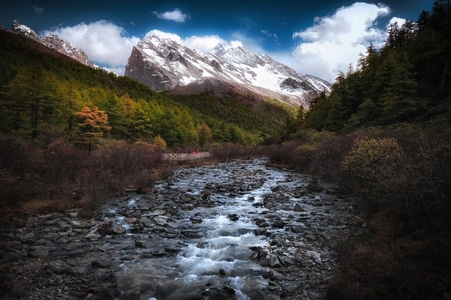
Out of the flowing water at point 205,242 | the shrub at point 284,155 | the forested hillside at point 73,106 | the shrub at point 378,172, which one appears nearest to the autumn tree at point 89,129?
the forested hillside at point 73,106

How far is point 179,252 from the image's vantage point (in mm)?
9867

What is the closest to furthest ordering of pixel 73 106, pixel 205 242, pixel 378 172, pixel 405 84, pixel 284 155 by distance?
pixel 378 172, pixel 205 242, pixel 405 84, pixel 284 155, pixel 73 106

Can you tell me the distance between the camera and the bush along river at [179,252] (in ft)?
23.6

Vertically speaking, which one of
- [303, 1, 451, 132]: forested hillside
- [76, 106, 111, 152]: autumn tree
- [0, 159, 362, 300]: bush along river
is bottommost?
[0, 159, 362, 300]: bush along river

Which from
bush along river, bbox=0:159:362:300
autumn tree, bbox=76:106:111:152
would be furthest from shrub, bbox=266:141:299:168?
autumn tree, bbox=76:106:111:152

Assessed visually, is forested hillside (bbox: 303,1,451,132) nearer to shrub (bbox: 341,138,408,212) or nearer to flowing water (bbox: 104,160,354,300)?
shrub (bbox: 341,138,408,212)

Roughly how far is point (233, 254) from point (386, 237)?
5.10m

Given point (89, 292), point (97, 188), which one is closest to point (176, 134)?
point (97, 188)

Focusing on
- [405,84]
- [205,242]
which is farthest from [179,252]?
[405,84]

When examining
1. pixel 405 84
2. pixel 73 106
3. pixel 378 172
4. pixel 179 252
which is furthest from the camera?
pixel 73 106

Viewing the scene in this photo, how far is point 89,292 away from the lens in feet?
22.8

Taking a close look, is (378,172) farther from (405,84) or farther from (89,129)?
(89,129)

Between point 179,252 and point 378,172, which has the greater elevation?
point 378,172

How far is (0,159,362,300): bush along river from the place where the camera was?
23.6ft
